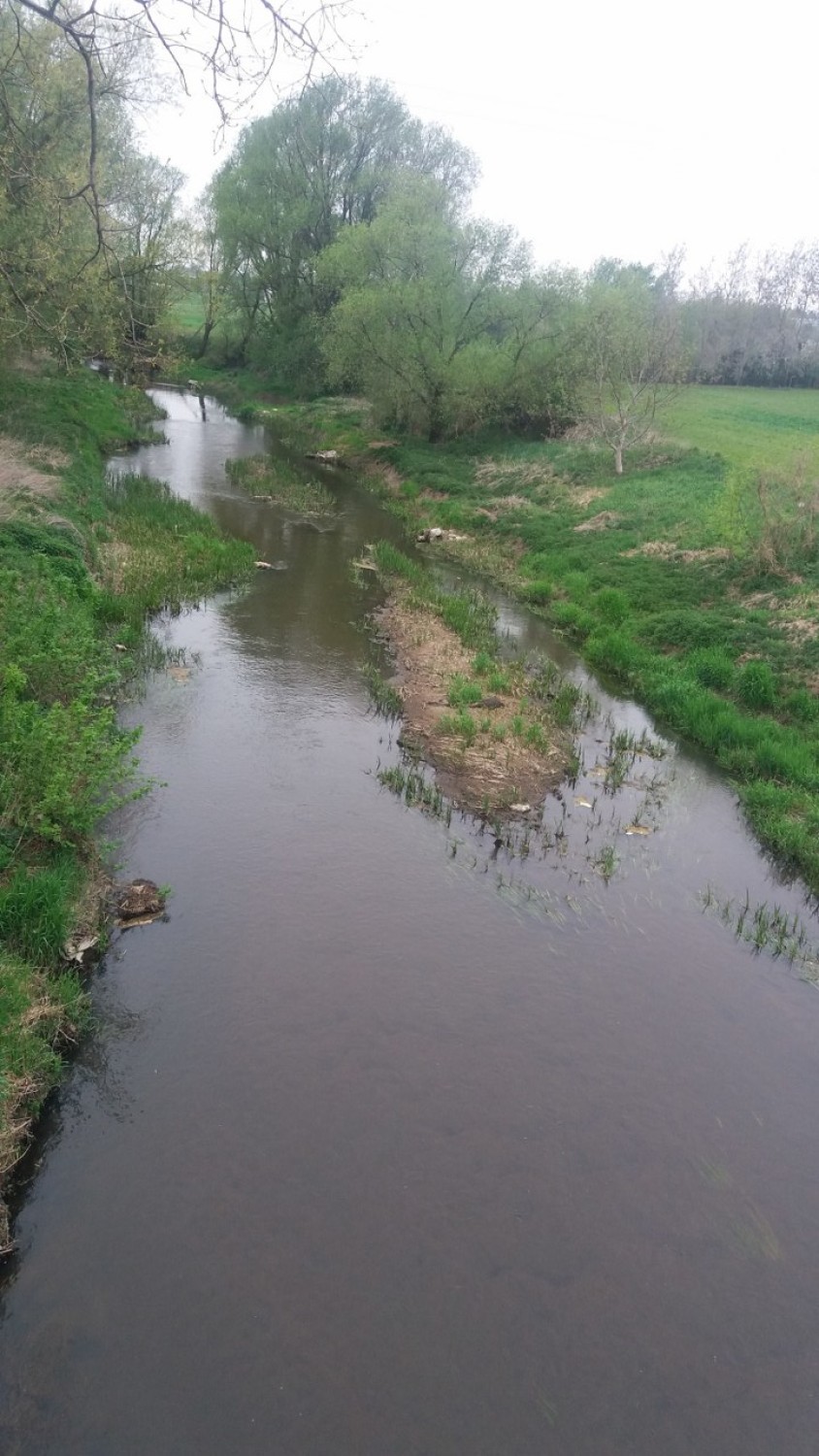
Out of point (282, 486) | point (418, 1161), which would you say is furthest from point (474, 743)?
point (282, 486)

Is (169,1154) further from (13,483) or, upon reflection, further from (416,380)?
(416,380)

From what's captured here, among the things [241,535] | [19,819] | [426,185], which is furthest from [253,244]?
[19,819]

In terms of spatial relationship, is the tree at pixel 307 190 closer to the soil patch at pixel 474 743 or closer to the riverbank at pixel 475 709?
the riverbank at pixel 475 709

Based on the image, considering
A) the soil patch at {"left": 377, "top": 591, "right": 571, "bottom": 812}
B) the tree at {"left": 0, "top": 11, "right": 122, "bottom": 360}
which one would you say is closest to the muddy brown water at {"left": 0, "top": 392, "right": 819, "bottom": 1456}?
the soil patch at {"left": 377, "top": 591, "right": 571, "bottom": 812}

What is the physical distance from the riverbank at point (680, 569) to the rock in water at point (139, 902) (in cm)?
846

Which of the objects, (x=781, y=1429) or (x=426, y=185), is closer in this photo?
(x=781, y=1429)

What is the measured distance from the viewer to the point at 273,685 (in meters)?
15.3

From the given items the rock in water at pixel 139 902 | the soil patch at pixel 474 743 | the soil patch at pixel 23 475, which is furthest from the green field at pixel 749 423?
the rock in water at pixel 139 902

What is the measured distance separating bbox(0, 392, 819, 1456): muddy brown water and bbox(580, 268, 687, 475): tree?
22.8 meters

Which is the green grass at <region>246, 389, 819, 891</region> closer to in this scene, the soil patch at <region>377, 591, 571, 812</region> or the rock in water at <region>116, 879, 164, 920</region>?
the soil patch at <region>377, 591, 571, 812</region>

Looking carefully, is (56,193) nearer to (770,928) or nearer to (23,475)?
(23,475)

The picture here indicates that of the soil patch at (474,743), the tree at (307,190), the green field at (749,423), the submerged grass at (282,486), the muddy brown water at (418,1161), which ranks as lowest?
the muddy brown water at (418,1161)

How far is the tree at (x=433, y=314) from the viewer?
119 feet

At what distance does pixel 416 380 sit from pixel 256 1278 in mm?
37014
